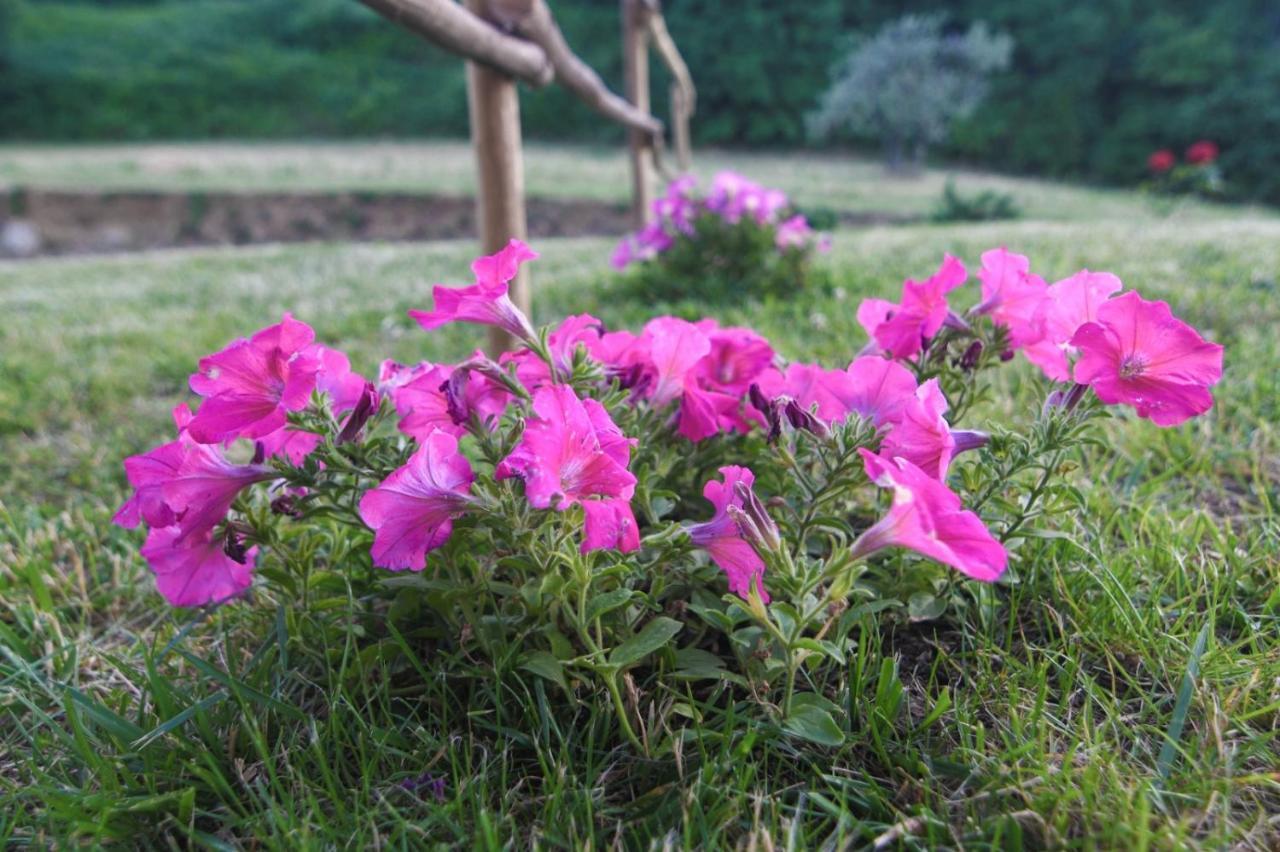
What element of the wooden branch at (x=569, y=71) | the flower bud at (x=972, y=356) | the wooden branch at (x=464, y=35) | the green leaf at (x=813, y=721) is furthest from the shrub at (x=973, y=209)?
the green leaf at (x=813, y=721)

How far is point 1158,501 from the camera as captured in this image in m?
1.56

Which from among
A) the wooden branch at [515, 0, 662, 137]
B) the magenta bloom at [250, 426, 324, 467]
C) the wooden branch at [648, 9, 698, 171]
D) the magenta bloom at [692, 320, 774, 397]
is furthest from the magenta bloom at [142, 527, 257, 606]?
the wooden branch at [648, 9, 698, 171]

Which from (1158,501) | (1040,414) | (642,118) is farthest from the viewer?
(642,118)

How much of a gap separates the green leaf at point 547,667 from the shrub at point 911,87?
17.4 m

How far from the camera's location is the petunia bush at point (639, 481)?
2.99 ft

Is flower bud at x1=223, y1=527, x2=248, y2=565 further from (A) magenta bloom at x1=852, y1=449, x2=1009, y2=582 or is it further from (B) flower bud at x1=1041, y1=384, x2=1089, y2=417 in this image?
(B) flower bud at x1=1041, y1=384, x2=1089, y2=417

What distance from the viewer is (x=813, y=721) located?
0.94 metres

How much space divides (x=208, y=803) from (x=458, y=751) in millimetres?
296

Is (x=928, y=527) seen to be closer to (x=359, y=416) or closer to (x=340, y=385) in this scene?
(x=359, y=416)

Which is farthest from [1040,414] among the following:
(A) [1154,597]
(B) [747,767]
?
(B) [747,767]

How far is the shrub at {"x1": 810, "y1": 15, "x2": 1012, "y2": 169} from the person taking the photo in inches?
643

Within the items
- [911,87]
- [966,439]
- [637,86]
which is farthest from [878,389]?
[911,87]

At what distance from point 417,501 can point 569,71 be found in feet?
8.65

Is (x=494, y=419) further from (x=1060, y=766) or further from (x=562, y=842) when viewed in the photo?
(x=1060, y=766)
